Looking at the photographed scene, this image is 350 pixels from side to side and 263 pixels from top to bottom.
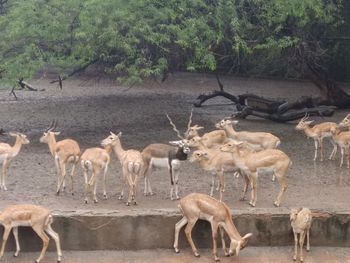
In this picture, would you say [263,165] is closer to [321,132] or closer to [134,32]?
[321,132]

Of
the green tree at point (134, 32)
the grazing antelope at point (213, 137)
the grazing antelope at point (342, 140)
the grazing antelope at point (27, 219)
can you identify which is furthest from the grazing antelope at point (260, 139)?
the grazing antelope at point (27, 219)

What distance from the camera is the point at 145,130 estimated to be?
Answer: 17.0 metres

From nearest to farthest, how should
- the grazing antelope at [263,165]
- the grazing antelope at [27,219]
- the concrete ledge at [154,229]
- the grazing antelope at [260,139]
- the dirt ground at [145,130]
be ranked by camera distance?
the grazing antelope at [27,219] < the concrete ledge at [154,229] < the grazing antelope at [263,165] < the dirt ground at [145,130] < the grazing antelope at [260,139]

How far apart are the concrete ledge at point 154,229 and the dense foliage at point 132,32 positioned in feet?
15.6

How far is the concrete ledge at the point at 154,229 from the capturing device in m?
9.65

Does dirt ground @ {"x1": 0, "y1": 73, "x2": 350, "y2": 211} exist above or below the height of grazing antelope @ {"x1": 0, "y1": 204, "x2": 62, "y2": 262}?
below

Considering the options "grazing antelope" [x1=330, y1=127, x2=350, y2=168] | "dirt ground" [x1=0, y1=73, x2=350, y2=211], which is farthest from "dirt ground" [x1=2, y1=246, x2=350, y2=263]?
"grazing antelope" [x1=330, y1=127, x2=350, y2=168]

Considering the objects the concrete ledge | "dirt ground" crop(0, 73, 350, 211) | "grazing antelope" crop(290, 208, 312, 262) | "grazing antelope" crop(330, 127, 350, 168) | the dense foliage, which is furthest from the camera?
the dense foliage

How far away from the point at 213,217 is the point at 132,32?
5725 millimetres

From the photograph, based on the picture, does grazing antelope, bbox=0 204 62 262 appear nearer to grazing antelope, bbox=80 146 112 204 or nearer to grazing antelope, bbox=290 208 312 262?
grazing antelope, bbox=80 146 112 204

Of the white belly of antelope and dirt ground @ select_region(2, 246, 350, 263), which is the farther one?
the white belly of antelope

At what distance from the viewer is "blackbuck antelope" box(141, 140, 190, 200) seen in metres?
10.9

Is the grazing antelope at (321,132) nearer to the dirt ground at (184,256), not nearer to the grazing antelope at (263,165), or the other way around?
the grazing antelope at (263,165)

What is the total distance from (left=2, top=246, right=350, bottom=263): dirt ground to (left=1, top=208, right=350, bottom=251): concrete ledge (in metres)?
0.10
